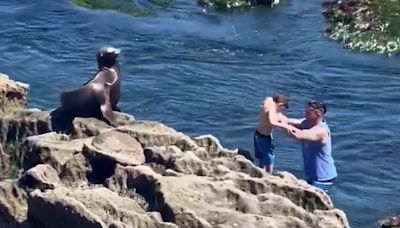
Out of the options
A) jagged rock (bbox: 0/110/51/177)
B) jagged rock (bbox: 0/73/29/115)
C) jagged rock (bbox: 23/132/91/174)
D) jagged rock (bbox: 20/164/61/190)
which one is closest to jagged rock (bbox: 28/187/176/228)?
jagged rock (bbox: 20/164/61/190)

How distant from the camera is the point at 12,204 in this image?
48.0 feet

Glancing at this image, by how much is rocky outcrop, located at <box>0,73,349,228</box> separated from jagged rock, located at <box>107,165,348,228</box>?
0.04 ft

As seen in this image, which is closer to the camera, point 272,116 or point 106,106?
point 272,116

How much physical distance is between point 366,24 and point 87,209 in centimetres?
1733

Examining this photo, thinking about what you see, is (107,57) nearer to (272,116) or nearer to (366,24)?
(272,116)

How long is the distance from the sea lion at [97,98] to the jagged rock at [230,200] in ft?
8.44

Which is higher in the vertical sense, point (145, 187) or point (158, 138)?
point (158, 138)

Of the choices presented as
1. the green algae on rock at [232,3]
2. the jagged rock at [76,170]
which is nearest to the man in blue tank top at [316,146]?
the jagged rock at [76,170]

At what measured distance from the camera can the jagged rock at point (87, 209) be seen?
1278 centimetres

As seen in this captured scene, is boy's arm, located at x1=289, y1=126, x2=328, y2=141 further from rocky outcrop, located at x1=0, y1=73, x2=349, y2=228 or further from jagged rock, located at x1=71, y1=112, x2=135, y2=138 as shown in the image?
jagged rock, located at x1=71, y1=112, x2=135, y2=138

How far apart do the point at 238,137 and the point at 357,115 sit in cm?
296

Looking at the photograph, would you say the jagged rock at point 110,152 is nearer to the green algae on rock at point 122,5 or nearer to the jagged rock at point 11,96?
the jagged rock at point 11,96

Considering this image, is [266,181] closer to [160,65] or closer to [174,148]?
Answer: [174,148]

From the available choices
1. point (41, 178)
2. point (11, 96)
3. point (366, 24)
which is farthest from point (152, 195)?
point (366, 24)
